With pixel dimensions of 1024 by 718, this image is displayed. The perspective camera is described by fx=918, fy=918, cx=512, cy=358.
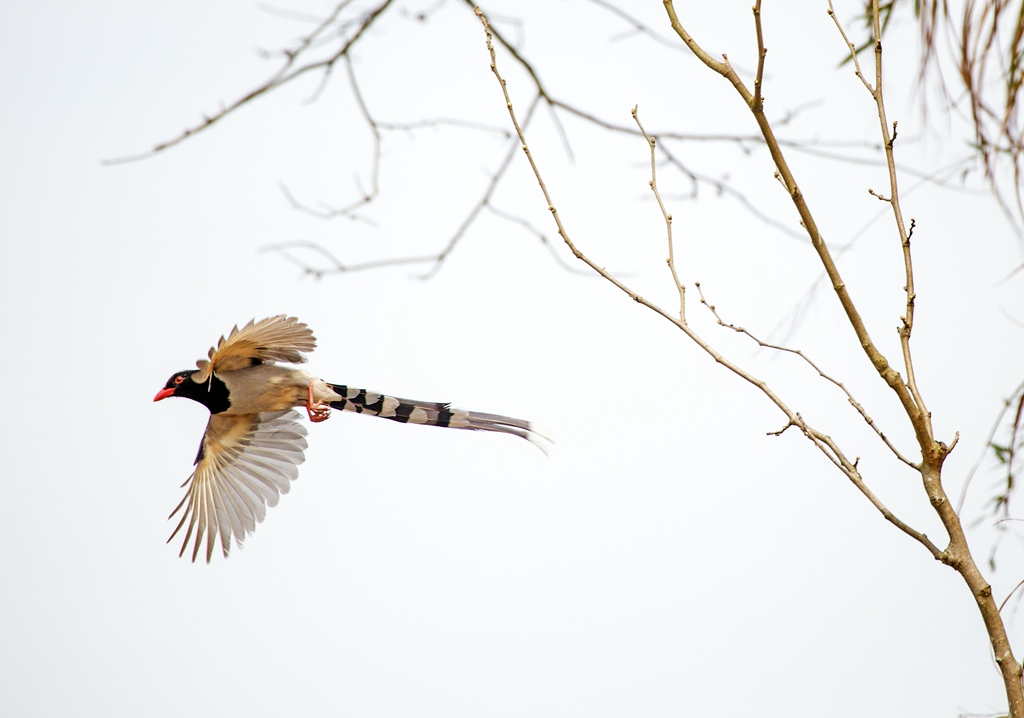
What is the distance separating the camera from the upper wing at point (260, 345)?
4.43 ft

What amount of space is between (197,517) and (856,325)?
1.27 m

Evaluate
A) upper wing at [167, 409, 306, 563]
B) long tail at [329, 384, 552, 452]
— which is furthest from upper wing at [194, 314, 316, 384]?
upper wing at [167, 409, 306, 563]

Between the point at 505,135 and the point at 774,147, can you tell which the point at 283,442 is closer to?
the point at 505,135

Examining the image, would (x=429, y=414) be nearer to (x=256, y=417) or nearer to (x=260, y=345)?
(x=260, y=345)

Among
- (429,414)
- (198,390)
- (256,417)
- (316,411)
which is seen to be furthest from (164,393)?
(429,414)

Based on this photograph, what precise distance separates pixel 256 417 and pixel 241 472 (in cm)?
11

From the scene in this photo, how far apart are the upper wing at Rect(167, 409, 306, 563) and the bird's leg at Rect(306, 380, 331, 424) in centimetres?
28

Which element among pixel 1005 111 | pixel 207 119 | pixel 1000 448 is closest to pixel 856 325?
pixel 1005 111

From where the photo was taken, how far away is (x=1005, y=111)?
1.46 metres

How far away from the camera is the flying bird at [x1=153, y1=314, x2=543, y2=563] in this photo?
1.41m

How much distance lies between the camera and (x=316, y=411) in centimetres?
142

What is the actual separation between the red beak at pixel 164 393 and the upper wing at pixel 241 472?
17 centimetres

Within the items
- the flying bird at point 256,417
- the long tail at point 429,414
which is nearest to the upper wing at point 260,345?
the flying bird at point 256,417

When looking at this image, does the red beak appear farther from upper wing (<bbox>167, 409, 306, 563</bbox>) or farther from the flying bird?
upper wing (<bbox>167, 409, 306, 563</bbox>)
